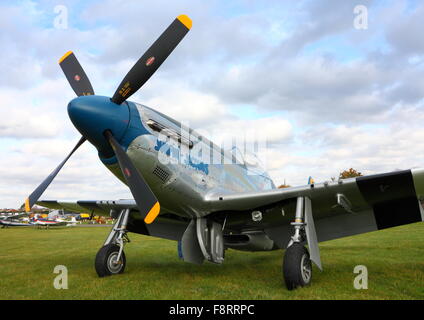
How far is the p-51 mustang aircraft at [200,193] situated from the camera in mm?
4941

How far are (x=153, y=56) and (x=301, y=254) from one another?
12.6 ft

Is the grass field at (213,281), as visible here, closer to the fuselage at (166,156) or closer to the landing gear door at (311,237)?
the landing gear door at (311,237)

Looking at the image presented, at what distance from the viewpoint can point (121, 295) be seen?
186 inches

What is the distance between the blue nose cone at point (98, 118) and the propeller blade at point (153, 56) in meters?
0.20

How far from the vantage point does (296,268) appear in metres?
4.82

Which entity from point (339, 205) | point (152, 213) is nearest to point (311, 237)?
point (339, 205)

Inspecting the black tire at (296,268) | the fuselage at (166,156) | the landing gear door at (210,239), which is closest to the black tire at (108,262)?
the fuselage at (166,156)

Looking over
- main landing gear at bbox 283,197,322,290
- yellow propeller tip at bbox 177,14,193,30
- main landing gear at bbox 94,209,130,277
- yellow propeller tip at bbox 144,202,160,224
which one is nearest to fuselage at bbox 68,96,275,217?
yellow propeller tip at bbox 144,202,160,224

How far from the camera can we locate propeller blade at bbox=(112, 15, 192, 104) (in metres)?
4.97

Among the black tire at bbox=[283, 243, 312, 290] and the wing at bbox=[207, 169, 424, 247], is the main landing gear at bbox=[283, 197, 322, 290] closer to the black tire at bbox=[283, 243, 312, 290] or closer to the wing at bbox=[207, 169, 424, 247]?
the black tire at bbox=[283, 243, 312, 290]

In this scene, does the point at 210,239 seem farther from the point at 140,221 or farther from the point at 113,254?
the point at 140,221

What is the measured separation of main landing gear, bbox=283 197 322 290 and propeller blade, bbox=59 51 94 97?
457 cm
